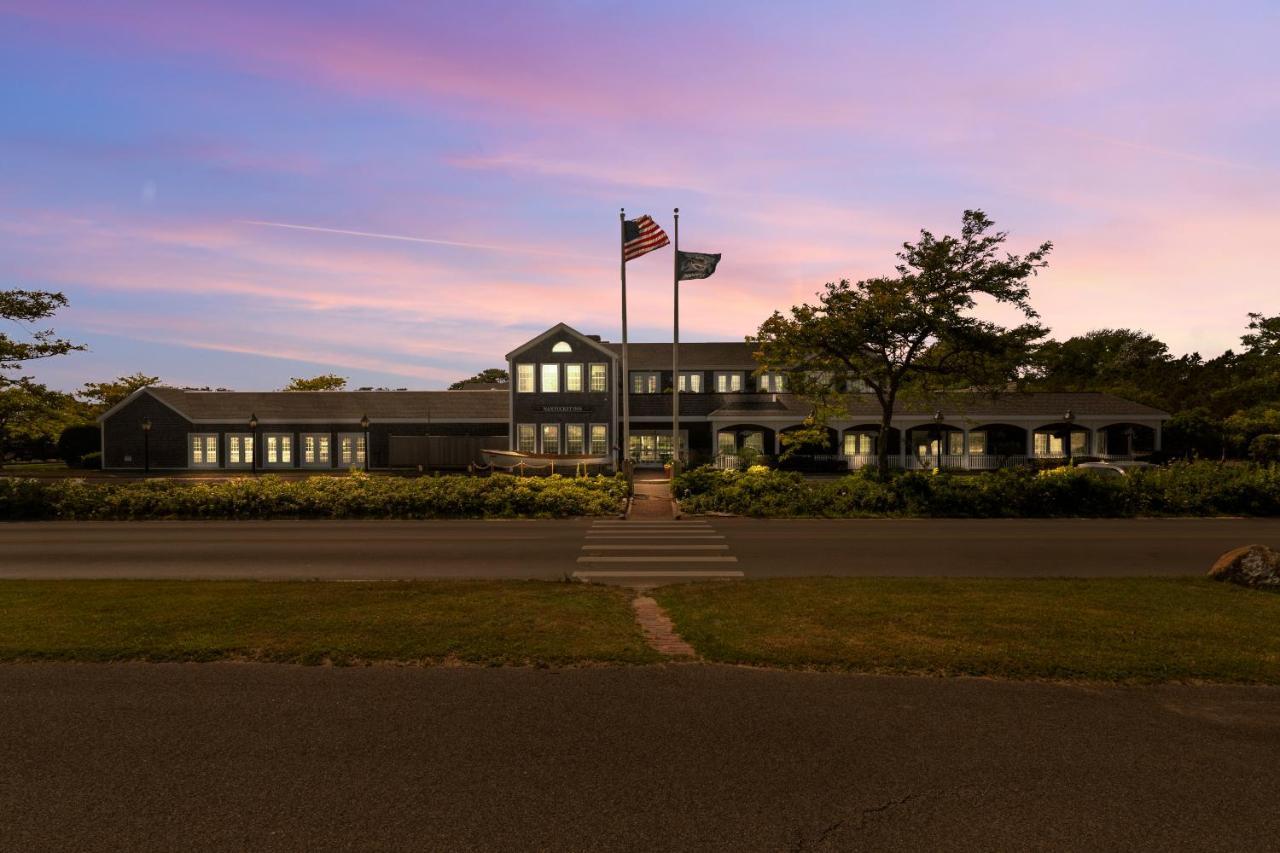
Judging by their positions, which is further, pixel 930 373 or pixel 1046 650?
pixel 930 373

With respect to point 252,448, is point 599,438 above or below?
above

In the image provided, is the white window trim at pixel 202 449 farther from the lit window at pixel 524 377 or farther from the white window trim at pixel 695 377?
the white window trim at pixel 695 377

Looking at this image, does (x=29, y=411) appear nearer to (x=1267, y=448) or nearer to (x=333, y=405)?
(x=333, y=405)

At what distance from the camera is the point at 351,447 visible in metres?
48.1

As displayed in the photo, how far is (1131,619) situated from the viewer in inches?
338

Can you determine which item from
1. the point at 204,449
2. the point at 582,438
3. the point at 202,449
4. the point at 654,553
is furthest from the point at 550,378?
the point at 654,553

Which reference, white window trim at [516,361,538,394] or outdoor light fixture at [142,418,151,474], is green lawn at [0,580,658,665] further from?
outdoor light fixture at [142,418,151,474]

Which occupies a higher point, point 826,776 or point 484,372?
point 484,372

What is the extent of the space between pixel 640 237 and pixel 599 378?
1778 centimetres

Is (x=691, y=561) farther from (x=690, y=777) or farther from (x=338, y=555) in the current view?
(x=690, y=777)

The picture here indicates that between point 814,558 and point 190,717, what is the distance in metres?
11.0

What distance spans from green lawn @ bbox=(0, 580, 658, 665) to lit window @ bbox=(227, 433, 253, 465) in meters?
40.2

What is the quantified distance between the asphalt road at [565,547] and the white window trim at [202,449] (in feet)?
95.0

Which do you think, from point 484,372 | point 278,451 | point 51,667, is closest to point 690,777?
point 51,667
